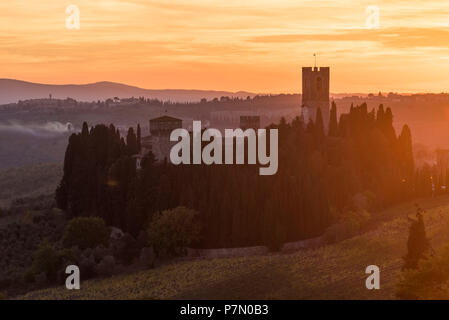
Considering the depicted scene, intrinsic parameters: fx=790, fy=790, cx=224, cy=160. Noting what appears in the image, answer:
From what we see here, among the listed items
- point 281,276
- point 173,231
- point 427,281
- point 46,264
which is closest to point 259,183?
point 173,231

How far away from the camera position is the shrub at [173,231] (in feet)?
184

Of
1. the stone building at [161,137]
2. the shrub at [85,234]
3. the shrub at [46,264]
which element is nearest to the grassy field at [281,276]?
the shrub at [46,264]

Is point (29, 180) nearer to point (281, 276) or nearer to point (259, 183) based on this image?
point (259, 183)

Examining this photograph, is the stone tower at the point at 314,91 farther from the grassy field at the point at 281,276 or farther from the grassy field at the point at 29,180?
the grassy field at the point at 29,180

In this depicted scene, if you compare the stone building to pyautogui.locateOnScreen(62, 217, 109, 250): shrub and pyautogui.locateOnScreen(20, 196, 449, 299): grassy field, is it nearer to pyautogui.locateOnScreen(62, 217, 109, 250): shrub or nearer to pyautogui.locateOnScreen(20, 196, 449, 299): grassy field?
pyautogui.locateOnScreen(62, 217, 109, 250): shrub

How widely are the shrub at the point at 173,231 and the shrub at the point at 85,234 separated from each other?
396 centimetres

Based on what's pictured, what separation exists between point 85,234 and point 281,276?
707 inches

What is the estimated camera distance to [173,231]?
56000 mm

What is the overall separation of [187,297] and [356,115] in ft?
120

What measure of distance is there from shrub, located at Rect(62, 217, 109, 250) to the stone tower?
33.8 m

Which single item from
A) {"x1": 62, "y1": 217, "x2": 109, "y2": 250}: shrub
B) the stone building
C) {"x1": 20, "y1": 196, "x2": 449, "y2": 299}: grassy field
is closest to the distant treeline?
the stone building

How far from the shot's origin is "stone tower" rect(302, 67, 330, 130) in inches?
3388
